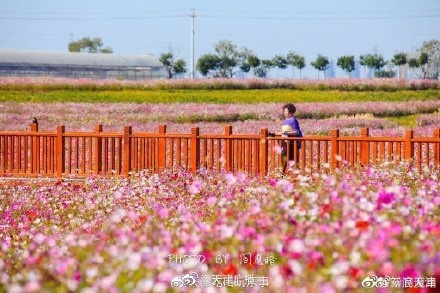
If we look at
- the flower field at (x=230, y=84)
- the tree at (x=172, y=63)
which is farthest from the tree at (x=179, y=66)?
the flower field at (x=230, y=84)

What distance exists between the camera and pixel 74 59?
307 feet

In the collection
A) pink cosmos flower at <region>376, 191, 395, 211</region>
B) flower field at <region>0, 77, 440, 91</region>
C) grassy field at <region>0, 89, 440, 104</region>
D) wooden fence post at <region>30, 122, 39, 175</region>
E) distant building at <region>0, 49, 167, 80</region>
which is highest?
distant building at <region>0, 49, 167, 80</region>

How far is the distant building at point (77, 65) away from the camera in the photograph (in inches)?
3492

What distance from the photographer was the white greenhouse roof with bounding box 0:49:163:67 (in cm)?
8956

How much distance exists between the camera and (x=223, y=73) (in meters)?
120

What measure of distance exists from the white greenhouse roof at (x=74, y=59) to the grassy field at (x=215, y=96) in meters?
34.7

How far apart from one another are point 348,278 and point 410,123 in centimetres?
3394

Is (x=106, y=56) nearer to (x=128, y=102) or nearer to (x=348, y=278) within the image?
(x=128, y=102)

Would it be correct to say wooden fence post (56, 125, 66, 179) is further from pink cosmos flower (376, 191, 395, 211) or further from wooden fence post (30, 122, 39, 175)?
pink cosmos flower (376, 191, 395, 211)

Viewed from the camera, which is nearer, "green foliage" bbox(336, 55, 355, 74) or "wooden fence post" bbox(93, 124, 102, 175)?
"wooden fence post" bbox(93, 124, 102, 175)

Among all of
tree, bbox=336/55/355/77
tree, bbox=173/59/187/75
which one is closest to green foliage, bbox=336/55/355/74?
tree, bbox=336/55/355/77

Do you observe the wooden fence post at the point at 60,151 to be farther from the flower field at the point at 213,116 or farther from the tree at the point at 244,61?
the tree at the point at 244,61

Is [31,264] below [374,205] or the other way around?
below

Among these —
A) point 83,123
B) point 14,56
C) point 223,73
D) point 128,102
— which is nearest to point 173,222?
point 83,123
